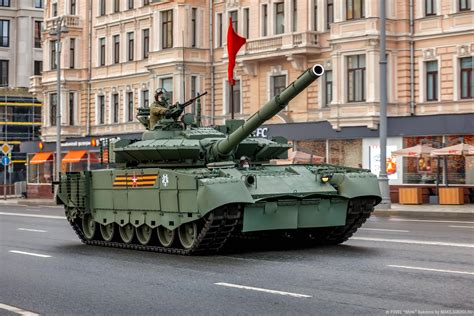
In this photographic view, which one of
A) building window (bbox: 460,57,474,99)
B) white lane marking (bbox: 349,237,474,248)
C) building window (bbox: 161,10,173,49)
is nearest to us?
white lane marking (bbox: 349,237,474,248)

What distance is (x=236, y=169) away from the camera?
52.3 feet

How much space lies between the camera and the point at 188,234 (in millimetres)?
16109

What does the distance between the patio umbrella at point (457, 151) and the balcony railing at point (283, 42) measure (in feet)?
27.8

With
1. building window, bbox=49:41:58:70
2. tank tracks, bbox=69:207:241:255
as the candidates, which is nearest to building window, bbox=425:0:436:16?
tank tracks, bbox=69:207:241:255

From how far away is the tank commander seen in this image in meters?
18.3

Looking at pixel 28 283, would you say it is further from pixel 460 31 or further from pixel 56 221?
pixel 460 31

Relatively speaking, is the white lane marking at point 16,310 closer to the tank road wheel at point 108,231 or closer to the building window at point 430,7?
the tank road wheel at point 108,231

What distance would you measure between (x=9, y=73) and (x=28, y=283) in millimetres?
65321

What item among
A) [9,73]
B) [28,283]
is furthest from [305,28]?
[9,73]

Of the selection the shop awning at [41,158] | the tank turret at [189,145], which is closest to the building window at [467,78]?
the tank turret at [189,145]

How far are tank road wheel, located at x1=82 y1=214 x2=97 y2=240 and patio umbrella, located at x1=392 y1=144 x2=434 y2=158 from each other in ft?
62.4

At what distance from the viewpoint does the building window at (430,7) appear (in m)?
37.4

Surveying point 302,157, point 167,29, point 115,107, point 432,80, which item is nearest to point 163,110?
point 432,80

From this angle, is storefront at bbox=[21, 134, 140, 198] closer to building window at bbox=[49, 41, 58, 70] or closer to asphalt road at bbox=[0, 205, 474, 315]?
building window at bbox=[49, 41, 58, 70]
